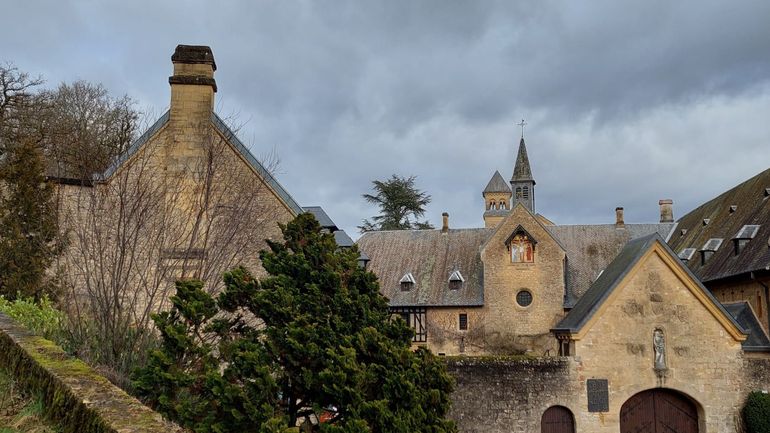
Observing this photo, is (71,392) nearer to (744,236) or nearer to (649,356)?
(649,356)

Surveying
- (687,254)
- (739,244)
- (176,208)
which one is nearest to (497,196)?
(687,254)

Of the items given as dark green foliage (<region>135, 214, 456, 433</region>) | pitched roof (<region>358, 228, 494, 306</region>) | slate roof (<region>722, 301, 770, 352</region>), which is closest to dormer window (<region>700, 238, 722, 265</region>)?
slate roof (<region>722, 301, 770, 352</region>)

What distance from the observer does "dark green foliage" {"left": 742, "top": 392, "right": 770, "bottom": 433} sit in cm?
1532

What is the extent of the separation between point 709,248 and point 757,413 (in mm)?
13131

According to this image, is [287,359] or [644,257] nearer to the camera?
[287,359]

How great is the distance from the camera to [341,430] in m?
7.79

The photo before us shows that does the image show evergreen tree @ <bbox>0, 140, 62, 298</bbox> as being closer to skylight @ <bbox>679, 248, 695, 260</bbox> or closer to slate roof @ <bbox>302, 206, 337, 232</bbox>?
slate roof @ <bbox>302, 206, 337, 232</bbox>

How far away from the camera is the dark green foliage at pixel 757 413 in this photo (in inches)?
603

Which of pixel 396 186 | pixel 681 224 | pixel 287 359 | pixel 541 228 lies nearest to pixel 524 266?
pixel 541 228

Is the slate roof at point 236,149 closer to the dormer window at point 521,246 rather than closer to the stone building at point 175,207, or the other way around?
the stone building at point 175,207

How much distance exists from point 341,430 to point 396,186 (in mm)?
47209

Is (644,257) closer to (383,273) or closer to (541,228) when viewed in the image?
(541,228)

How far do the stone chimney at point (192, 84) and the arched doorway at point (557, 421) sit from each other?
11016 millimetres

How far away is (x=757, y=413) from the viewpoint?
1559cm
